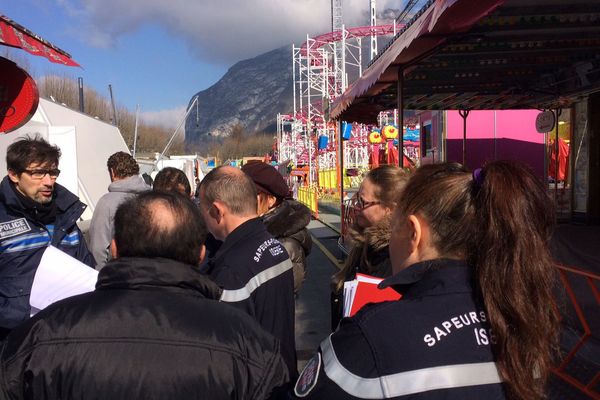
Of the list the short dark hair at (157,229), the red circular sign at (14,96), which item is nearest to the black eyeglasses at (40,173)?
the red circular sign at (14,96)

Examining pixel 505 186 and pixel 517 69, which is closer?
pixel 505 186

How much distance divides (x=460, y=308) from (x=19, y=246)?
2.54 metres

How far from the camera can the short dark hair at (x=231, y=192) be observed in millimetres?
2381

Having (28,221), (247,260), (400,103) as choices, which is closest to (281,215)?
(247,260)

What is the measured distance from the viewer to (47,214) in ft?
9.89

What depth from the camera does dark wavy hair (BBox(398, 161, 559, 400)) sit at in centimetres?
114

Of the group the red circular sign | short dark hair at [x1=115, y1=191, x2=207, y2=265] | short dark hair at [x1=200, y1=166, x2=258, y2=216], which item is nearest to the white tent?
the red circular sign

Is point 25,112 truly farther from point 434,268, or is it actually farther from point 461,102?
point 461,102

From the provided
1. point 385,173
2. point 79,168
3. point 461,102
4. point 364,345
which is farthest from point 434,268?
point 461,102

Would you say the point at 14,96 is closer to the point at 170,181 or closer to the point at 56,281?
the point at 170,181

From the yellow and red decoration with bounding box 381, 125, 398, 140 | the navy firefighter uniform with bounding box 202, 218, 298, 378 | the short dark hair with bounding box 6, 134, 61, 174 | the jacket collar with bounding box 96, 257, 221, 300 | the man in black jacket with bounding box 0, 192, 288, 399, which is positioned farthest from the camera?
the yellow and red decoration with bounding box 381, 125, 398, 140

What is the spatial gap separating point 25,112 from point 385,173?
11.1ft

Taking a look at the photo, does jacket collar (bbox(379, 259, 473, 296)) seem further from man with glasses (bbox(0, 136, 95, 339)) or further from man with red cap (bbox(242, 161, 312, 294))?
man with glasses (bbox(0, 136, 95, 339))

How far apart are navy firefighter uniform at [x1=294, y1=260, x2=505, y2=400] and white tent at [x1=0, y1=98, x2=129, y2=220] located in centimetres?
630
